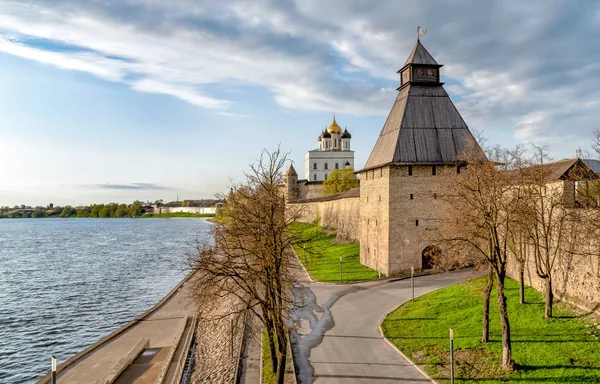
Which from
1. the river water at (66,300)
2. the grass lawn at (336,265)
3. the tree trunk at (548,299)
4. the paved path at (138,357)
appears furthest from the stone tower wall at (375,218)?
the paved path at (138,357)

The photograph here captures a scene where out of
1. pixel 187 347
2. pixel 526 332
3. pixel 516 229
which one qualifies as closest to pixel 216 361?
pixel 187 347

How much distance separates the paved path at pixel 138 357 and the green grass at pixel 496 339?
29.3 feet

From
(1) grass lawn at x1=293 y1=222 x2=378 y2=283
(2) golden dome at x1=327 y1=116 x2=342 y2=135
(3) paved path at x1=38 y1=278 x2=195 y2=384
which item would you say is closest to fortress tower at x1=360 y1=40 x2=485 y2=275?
(1) grass lawn at x1=293 y1=222 x2=378 y2=283

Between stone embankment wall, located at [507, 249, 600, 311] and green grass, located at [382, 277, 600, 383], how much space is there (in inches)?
20.0

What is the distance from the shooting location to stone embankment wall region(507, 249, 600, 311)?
14.4 metres

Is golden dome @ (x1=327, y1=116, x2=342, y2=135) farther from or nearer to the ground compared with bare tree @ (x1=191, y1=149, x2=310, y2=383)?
farther from the ground

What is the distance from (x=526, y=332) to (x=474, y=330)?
5.50 ft

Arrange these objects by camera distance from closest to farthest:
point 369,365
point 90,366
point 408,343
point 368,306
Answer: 1. point 369,365
2. point 408,343
3. point 90,366
4. point 368,306

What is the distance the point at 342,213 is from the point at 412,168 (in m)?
21.6

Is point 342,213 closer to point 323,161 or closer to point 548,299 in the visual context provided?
point 548,299

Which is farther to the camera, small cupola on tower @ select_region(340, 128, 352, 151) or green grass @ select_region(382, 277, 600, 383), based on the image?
small cupola on tower @ select_region(340, 128, 352, 151)

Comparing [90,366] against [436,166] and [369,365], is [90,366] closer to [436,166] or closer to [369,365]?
[369,365]

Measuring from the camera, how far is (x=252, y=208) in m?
14.3

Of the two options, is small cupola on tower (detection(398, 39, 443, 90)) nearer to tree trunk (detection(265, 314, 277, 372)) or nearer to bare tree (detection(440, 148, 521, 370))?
bare tree (detection(440, 148, 521, 370))
